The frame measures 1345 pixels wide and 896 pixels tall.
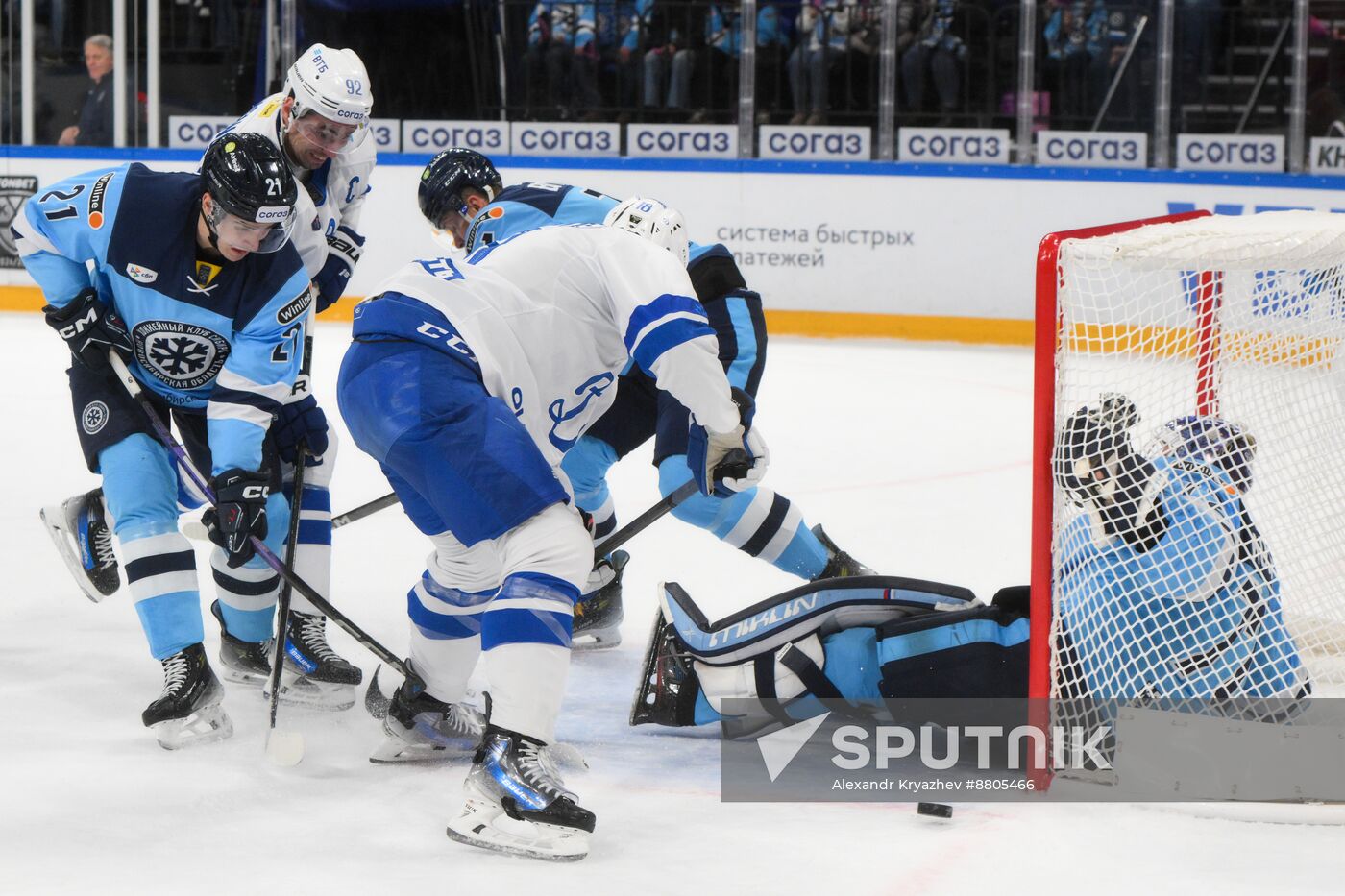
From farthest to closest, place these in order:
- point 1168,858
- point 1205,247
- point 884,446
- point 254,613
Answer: point 884,446, point 254,613, point 1205,247, point 1168,858

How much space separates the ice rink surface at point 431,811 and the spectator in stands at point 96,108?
479 cm

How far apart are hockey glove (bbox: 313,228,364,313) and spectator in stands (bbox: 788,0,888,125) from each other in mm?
4812

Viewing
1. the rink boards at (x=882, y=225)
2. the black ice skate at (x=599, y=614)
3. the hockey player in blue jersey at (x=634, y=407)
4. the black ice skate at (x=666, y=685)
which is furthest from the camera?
the rink boards at (x=882, y=225)

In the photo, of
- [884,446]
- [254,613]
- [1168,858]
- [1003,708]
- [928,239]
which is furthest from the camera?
[928,239]

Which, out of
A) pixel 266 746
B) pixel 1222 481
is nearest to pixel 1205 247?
pixel 1222 481

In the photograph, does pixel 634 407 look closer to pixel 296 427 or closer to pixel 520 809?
pixel 296 427

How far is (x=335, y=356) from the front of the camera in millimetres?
6840

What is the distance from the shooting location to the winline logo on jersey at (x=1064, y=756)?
2.39m

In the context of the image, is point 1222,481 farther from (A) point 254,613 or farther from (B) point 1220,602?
(A) point 254,613

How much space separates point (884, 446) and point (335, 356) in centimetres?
257

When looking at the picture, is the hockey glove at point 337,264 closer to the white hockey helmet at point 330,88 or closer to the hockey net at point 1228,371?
the white hockey helmet at point 330,88

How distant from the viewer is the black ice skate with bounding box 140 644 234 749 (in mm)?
2639

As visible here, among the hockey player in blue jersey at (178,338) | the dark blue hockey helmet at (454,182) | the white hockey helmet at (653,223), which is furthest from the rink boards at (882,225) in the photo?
the white hockey helmet at (653,223)

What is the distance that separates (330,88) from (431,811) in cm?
148
